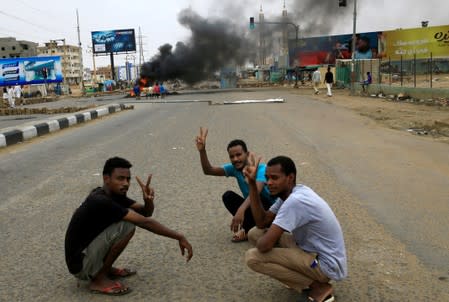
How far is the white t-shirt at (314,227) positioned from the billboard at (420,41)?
168 feet

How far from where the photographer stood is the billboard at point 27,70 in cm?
4822

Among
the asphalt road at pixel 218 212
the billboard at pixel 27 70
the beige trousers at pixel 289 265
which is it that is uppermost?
the billboard at pixel 27 70

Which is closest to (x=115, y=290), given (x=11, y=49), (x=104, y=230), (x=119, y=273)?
(x=119, y=273)

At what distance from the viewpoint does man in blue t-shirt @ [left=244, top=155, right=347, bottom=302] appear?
2.79m

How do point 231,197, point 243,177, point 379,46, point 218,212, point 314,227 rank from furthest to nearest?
point 379,46 → point 218,212 → point 231,197 → point 243,177 → point 314,227

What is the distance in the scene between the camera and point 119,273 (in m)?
3.44

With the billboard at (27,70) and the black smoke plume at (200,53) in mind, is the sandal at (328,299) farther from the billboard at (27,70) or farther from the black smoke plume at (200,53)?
the billboard at (27,70)

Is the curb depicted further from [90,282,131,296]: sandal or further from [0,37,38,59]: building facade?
[0,37,38,59]: building facade

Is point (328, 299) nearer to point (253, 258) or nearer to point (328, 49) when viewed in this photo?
point (253, 258)

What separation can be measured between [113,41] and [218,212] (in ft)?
219

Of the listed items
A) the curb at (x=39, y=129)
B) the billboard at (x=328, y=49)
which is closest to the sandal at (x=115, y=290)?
the curb at (x=39, y=129)

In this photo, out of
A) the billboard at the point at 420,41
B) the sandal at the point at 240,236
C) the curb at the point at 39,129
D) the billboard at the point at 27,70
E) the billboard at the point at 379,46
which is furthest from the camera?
the billboard at the point at 379,46

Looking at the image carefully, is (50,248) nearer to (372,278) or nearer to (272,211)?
(272,211)

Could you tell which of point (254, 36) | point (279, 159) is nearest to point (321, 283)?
point (279, 159)
